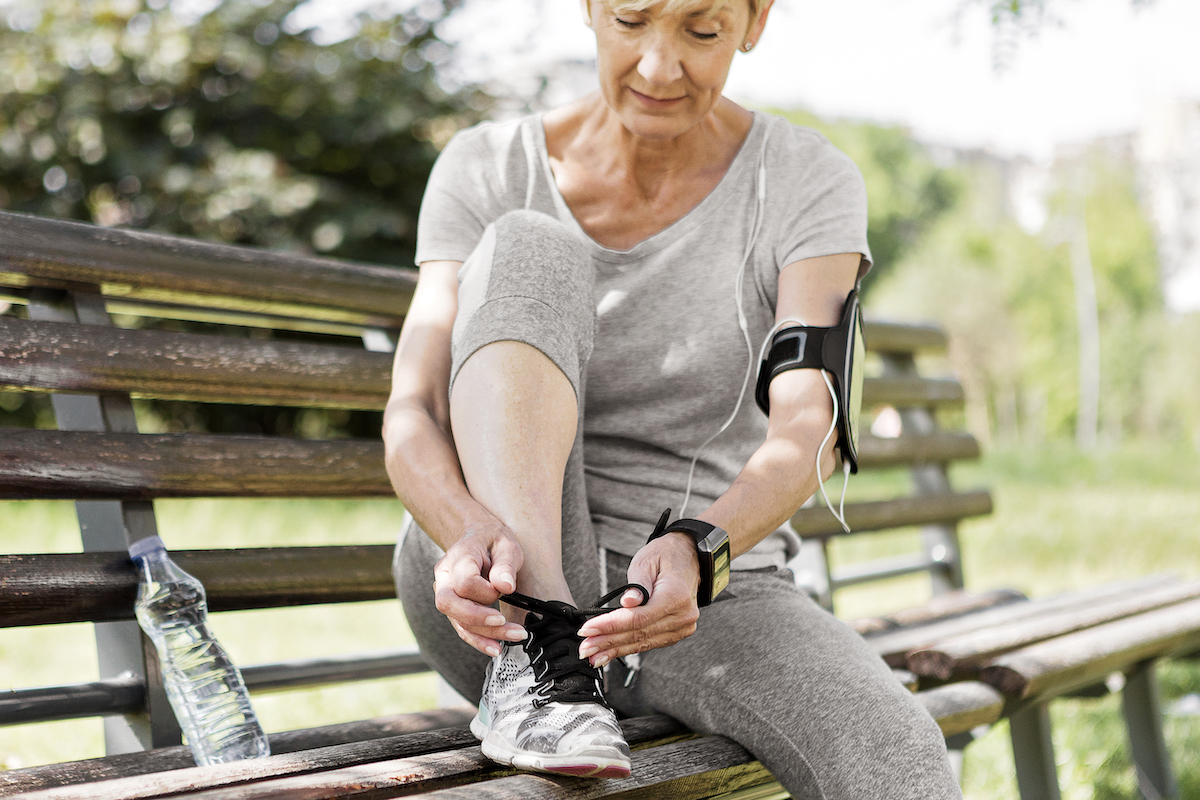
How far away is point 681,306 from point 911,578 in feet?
15.7

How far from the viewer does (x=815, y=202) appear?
1861 mm

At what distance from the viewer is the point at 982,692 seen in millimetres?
1949

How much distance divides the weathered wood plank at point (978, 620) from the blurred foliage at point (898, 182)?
4425 cm

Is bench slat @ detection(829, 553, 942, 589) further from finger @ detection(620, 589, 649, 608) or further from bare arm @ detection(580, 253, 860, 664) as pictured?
finger @ detection(620, 589, 649, 608)

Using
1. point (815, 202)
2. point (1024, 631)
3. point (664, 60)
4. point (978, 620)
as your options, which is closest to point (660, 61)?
point (664, 60)

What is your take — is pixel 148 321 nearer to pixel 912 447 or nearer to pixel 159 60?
pixel 159 60

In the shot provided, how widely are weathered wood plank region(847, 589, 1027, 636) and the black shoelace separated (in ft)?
3.67

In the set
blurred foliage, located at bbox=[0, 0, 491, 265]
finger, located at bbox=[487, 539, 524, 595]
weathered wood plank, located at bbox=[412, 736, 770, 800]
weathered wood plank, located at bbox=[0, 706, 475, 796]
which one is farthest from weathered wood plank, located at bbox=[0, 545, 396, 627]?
blurred foliage, located at bbox=[0, 0, 491, 265]

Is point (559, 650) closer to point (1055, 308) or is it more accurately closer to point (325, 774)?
point (325, 774)

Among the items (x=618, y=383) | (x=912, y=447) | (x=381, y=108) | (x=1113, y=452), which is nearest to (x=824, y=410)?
(x=618, y=383)

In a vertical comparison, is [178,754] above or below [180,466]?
below

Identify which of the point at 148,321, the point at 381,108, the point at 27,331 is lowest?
the point at 27,331

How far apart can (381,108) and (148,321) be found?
1.95m

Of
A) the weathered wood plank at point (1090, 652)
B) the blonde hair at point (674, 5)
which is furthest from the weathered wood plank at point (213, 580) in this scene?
the weathered wood plank at point (1090, 652)
